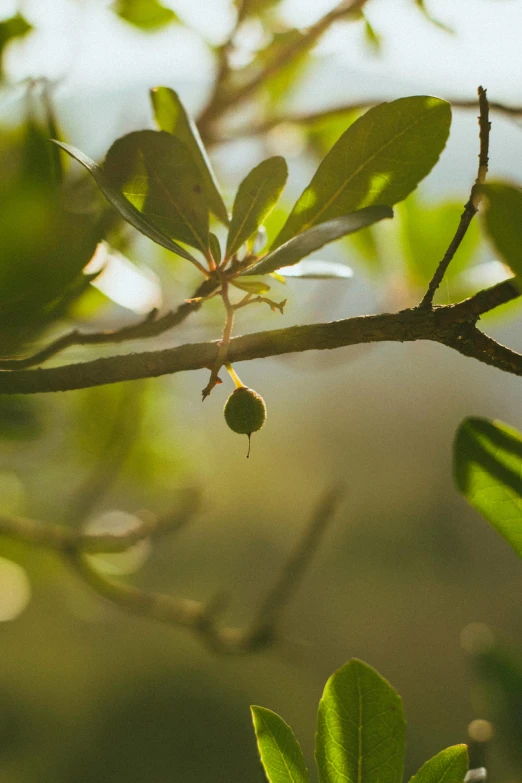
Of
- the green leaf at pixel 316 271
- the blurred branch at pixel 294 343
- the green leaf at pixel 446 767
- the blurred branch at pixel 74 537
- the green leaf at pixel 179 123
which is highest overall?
the green leaf at pixel 179 123

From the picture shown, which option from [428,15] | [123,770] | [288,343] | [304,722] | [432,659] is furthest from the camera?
[432,659]

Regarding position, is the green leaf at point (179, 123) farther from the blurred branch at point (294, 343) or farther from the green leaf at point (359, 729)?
the green leaf at point (359, 729)

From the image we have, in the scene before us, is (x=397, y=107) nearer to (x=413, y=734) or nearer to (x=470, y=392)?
(x=413, y=734)

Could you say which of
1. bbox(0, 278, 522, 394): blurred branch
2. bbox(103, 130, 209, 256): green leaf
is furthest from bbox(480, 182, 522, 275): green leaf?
bbox(103, 130, 209, 256): green leaf

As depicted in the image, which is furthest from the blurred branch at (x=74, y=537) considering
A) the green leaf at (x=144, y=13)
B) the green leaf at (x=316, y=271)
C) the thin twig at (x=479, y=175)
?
the green leaf at (x=144, y=13)

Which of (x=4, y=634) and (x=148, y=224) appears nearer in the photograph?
(x=148, y=224)

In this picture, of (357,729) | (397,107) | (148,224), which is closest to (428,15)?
(397,107)
